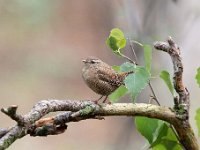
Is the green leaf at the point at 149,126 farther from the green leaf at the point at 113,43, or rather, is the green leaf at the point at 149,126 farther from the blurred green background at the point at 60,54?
the blurred green background at the point at 60,54

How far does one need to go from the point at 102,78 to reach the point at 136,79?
0.11 meters

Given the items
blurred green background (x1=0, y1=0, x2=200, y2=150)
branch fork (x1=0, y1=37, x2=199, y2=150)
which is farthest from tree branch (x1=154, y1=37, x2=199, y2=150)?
blurred green background (x1=0, y1=0, x2=200, y2=150)

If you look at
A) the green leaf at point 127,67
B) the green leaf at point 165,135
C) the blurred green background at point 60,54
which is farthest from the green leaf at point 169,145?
the blurred green background at point 60,54

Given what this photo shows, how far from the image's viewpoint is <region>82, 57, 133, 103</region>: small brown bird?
766 mm

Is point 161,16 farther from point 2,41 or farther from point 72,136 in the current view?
point 2,41

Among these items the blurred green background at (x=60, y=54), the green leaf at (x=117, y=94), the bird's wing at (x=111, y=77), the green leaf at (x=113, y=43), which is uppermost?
the blurred green background at (x=60, y=54)

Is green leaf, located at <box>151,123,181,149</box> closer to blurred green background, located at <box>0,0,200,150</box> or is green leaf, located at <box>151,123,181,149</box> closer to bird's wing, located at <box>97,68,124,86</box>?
bird's wing, located at <box>97,68,124,86</box>

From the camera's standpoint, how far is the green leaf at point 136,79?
67 cm

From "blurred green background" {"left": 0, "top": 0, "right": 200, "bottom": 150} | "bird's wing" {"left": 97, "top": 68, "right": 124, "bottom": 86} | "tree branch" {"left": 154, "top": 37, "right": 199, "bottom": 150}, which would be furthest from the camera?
"blurred green background" {"left": 0, "top": 0, "right": 200, "bottom": 150}

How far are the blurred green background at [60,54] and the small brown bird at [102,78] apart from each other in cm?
171

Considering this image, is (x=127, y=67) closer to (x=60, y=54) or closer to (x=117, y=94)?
(x=117, y=94)

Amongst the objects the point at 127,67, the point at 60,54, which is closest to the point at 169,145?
the point at 127,67

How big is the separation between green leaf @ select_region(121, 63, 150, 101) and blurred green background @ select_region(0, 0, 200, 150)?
1.82 metres

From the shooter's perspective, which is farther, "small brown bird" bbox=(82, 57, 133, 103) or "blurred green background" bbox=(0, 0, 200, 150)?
"blurred green background" bbox=(0, 0, 200, 150)
